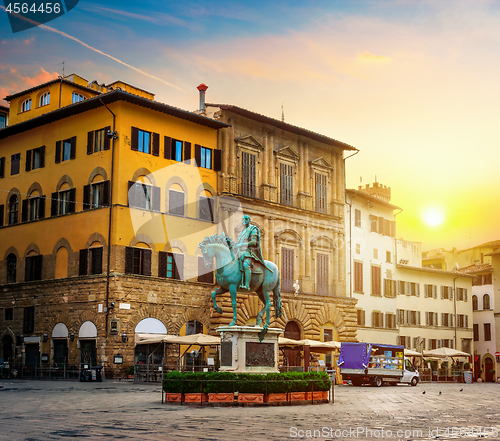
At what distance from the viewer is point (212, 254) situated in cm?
2097

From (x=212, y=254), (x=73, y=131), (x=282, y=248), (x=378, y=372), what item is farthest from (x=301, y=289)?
(x=212, y=254)

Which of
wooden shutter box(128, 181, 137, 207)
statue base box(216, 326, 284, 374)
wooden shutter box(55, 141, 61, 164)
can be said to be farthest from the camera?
wooden shutter box(55, 141, 61, 164)

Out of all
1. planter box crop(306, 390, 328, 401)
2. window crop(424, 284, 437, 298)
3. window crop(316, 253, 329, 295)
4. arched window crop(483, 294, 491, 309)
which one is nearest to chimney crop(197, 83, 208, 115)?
window crop(316, 253, 329, 295)

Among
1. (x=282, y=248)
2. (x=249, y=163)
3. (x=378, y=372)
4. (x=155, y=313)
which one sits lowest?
(x=378, y=372)

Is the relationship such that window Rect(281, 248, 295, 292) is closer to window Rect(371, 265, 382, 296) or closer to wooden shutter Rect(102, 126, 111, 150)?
window Rect(371, 265, 382, 296)

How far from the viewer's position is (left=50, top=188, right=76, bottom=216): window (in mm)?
37969

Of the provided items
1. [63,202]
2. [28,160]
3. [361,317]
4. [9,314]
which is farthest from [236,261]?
[361,317]

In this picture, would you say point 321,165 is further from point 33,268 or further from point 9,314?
point 9,314

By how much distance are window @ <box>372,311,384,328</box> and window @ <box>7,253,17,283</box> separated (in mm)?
26734

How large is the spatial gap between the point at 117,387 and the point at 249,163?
19.3 metres

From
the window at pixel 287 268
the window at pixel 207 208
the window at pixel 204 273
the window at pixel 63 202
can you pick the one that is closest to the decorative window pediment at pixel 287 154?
the window at pixel 287 268

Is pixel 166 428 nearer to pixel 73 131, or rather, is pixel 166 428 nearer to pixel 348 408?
pixel 348 408

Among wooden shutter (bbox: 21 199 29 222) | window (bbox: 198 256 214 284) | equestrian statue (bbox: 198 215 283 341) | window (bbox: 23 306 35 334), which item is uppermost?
wooden shutter (bbox: 21 199 29 222)

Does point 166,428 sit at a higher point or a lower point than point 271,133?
lower
